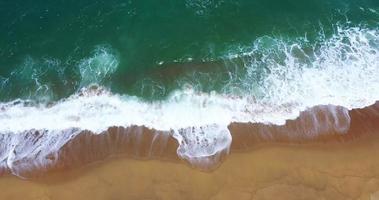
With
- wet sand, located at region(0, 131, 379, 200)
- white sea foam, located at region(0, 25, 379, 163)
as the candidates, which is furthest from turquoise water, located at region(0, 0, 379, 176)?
wet sand, located at region(0, 131, 379, 200)

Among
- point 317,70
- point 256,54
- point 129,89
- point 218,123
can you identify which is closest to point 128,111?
point 129,89

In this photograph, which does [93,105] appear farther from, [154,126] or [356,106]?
[356,106]

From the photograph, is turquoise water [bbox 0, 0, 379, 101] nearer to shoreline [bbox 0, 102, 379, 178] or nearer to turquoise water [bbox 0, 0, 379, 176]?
turquoise water [bbox 0, 0, 379, 176]

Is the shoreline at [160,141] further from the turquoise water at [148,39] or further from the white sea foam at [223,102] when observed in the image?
the turquoise water at [148,39]

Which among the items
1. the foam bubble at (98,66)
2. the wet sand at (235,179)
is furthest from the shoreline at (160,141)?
the foam bubble at (98,66)

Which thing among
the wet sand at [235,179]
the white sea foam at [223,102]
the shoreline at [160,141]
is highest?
the white sea foam at [223,102]

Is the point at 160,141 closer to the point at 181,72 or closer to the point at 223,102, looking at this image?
the point at 223,102

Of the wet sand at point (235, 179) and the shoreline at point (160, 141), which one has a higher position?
the shoreline at point (160, 141)
